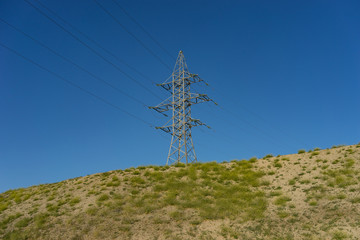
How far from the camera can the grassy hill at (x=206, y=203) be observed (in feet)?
59.1

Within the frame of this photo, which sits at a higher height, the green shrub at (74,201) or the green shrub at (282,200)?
the green shrub at (74,201)

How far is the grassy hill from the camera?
59.1ft

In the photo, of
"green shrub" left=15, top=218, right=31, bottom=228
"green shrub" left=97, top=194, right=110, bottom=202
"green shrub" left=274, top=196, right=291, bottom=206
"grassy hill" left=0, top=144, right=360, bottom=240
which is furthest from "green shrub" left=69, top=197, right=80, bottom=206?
"green shrub" left=274, top=196, right=291, bottom=206

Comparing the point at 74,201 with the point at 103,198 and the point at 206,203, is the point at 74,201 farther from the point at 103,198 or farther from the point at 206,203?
the point at 206,203

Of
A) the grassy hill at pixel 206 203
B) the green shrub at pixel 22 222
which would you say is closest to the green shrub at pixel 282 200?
the grassy hill at pixel 206 203

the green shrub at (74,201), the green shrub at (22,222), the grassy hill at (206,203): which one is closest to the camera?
the grassy hill at (206,203)

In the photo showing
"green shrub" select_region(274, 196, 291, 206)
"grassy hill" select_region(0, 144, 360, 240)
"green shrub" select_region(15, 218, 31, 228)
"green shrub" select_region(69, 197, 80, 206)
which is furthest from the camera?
"green shrub" select_region(69, 197, 80, 206)

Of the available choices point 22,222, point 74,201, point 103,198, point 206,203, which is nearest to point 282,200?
point 206,203

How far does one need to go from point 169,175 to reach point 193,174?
8.25ft

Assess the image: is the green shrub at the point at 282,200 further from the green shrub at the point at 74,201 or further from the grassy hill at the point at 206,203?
the green shrub at the point at 74,201

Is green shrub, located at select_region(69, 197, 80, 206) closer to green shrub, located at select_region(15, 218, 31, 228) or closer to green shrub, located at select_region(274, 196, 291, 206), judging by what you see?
green shrub, located at select_region(15, 218, 31, 228)

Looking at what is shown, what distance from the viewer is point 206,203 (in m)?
22.4

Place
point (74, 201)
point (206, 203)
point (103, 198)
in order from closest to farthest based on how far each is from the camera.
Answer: point (206, 203)
point (103, 198)
point (74, 201)

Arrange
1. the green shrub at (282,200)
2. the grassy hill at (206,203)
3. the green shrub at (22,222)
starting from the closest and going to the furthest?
the grassy hill at (206,203), the green shrub at (282,200), the green shrub at (22,222)
